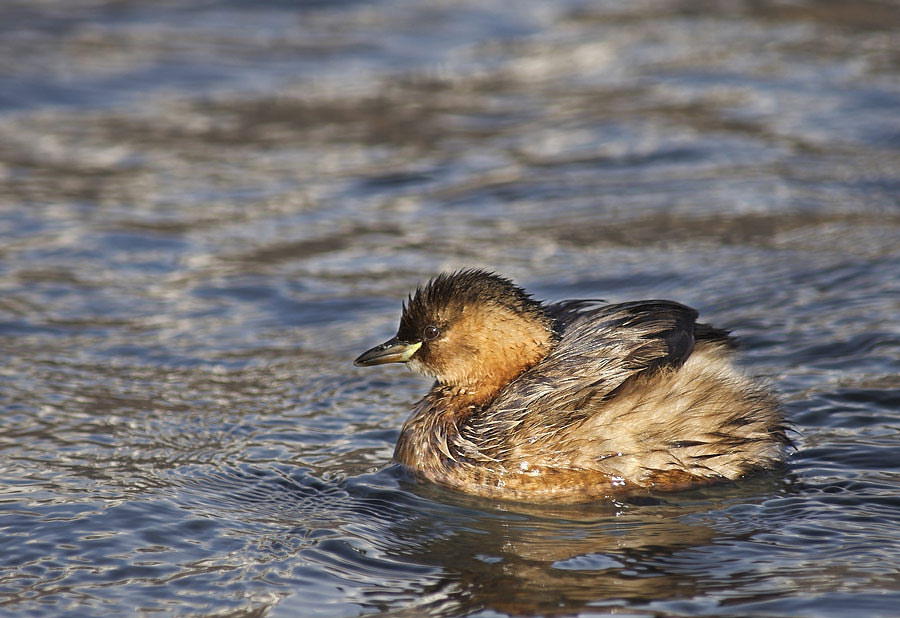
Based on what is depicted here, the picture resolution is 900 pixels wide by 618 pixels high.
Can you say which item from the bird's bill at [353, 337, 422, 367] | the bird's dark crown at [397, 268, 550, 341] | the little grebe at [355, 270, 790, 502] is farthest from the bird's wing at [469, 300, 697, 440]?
the bird's bill at [353, 337, 422, 367]

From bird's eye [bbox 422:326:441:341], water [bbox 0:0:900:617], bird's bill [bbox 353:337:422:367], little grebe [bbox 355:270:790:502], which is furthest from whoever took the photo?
bird's bill [bbox 353:337:422:367]

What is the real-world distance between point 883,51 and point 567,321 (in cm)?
833

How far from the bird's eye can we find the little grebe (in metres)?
0.05

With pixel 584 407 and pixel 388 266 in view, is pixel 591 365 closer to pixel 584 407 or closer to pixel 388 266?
pixel 584 407

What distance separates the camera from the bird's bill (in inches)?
261

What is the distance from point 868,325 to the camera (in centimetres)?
775

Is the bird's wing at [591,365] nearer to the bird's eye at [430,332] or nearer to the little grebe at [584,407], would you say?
the little grebe at [584,407]

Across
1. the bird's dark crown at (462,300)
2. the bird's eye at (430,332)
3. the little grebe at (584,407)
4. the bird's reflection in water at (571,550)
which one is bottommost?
the bird's reflection in water at (571,550)

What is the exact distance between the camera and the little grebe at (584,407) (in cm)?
604

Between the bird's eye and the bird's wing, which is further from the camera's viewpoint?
the bird's eye

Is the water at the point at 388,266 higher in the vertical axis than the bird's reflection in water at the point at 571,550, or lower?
higher

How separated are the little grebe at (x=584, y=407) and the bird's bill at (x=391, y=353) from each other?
231 mm

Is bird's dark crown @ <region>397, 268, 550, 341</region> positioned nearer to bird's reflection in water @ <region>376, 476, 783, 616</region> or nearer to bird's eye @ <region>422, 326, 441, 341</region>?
bird's eye @ <region>422, 326, 441, 341</region>

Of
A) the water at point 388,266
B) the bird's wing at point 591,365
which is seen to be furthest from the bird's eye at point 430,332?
the water at point 388,266
